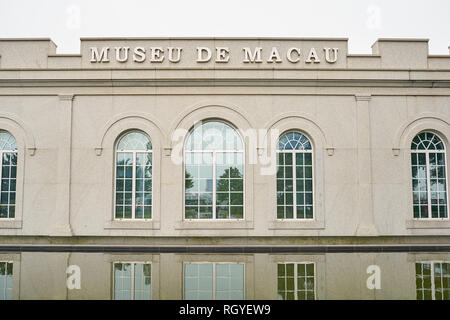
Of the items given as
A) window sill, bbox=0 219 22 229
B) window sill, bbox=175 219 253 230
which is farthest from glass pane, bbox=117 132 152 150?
window sill, bbox=0 219 22 229

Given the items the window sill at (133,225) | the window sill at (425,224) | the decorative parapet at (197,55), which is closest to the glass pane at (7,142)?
the decorative parapet at (197,55)

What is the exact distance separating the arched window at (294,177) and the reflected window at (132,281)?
208 inches

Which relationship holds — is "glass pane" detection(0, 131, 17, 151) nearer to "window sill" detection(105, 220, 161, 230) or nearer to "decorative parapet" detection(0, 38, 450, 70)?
"decorative parapet" detection(0, 38, 450, 70)

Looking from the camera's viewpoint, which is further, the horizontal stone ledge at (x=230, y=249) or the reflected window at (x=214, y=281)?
the horizontal stone ledge at (x=230, y=249)

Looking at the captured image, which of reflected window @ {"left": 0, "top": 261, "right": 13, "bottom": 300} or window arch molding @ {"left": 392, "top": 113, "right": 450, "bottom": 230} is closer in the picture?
reflected window @ {"left": 0, "top": 261, "right": 13, "bottom": 300}

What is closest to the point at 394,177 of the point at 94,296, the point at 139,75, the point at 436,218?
the point at 436,218

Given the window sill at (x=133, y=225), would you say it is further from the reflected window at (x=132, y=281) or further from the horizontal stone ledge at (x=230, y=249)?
the reflected window at (x=132, y=281)

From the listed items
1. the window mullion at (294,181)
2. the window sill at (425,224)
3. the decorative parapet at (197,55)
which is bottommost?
the window sill at (425,224)

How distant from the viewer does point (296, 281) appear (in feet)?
27.1

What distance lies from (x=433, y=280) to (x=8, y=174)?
519 inches

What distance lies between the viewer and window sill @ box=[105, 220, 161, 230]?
12820mm

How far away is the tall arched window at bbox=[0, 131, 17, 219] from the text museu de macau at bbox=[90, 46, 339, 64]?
4.09 meters

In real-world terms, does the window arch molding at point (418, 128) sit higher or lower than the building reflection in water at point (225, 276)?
higher

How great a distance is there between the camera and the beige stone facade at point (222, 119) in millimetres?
12906
